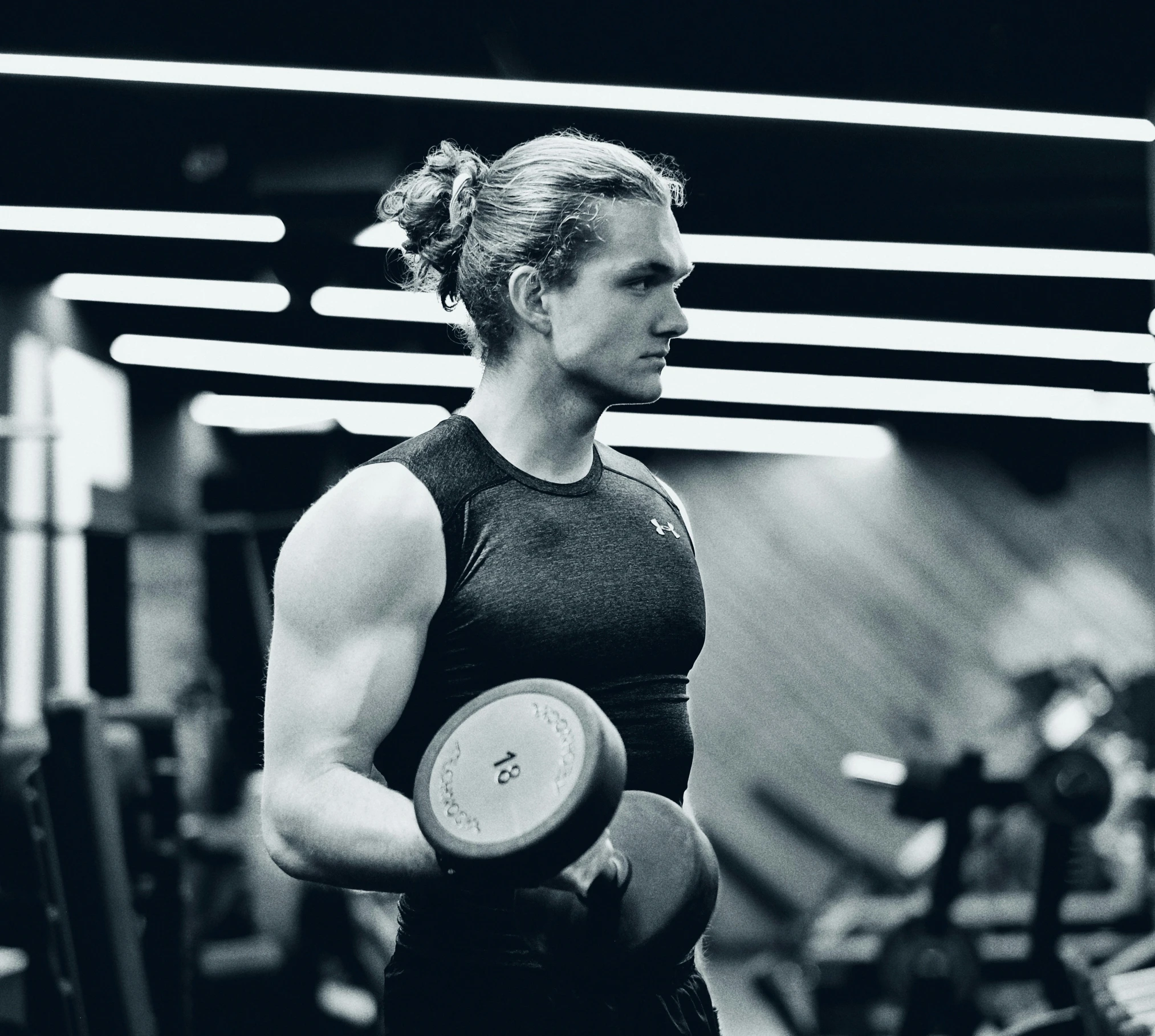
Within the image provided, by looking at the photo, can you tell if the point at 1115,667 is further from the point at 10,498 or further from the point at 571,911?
the point at 571,911

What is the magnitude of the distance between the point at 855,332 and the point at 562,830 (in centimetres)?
557

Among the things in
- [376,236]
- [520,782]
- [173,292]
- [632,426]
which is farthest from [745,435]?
[520,782]

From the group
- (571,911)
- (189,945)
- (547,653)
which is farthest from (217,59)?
(571,911)

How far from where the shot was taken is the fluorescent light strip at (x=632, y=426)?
8.26 metres

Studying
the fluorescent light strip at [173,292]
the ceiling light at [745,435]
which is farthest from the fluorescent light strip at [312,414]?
the fluorescent light strip at [173,292]

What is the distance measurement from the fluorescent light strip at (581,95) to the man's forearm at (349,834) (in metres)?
2.90

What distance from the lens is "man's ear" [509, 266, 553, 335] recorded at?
1345 millimetres

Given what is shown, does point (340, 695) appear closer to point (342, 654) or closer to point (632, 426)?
point (342, 654)

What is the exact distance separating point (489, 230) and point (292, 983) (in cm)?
417

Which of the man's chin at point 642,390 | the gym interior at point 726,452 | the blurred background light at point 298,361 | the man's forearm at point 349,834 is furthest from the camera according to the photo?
the blurred background light at point 298,361

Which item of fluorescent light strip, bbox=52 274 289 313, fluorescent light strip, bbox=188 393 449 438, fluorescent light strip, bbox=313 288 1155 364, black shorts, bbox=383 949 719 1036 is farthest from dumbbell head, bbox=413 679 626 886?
fluorescent light strip, bbox=188 393 449 438

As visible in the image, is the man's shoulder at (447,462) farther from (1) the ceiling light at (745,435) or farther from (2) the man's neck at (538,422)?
(1) the ceiling light at (745,435)

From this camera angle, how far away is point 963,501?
378 inches

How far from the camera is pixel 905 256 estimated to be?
5336 mm
